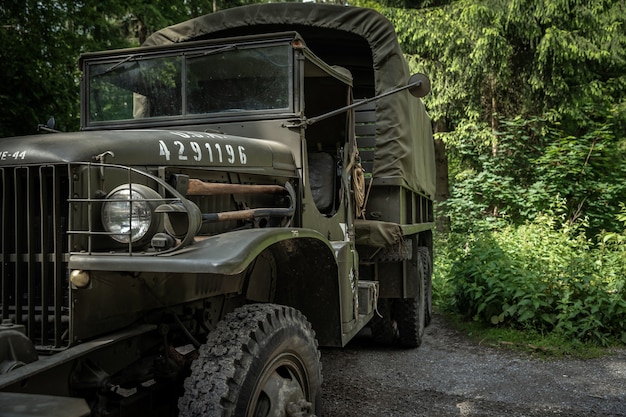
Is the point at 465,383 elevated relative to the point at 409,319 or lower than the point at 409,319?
lower

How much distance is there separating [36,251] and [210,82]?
182 centimetres

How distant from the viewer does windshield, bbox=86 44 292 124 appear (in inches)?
148

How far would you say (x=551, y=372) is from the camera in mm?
5082

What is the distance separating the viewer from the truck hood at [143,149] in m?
2.33

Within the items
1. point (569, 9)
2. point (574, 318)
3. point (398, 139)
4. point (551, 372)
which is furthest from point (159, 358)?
point (569, 9)

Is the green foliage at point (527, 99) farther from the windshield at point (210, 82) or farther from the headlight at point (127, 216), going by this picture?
the headlight at point (127, 216)

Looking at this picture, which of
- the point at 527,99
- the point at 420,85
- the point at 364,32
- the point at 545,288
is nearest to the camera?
the point at 420,85

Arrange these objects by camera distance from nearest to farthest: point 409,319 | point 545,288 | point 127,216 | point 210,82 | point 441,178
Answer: point 127,216 < point 210,82 < point 409,319 < point 545,288 < point 441,178

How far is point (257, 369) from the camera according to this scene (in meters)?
2.43

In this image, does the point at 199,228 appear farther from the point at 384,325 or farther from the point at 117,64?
the point at 384,325

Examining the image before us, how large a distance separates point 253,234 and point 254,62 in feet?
5.53

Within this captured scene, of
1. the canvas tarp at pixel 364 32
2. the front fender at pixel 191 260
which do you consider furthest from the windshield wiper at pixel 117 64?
the front fender at pixel 191 260

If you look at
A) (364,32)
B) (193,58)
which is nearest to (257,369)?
(193,58)

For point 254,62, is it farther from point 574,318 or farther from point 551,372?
point 574,318
